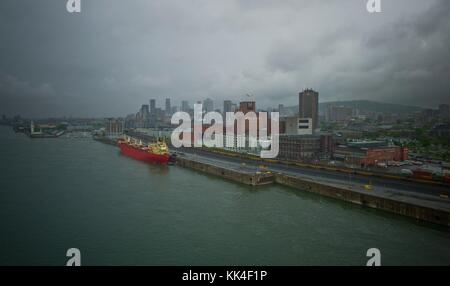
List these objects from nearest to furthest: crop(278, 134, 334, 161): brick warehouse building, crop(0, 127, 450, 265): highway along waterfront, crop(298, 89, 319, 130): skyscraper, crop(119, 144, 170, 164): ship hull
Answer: crop(0, 127, 450, 265): highway along waterfront, crop(278, 134, 334, 161): brick warehouse building, crop(119, 144, 170, 164): ship hull, crop(298, 89, 319, 130): skyscraper

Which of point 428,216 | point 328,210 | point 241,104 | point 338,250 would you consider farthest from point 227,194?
point 241,104

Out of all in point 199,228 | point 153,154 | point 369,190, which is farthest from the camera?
point 153,154

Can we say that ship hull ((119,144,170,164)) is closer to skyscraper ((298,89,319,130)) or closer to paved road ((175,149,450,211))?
paved road ((175,149,450,211))

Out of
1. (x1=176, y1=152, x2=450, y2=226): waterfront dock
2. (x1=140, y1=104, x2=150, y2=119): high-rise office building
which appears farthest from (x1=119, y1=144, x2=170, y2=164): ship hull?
(x1=140, y1=104, x2=150, y2=119): high-rise office building

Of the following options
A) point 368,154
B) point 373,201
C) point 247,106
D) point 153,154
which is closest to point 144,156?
point 153,154

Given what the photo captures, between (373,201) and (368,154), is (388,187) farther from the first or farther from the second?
(368,154)
